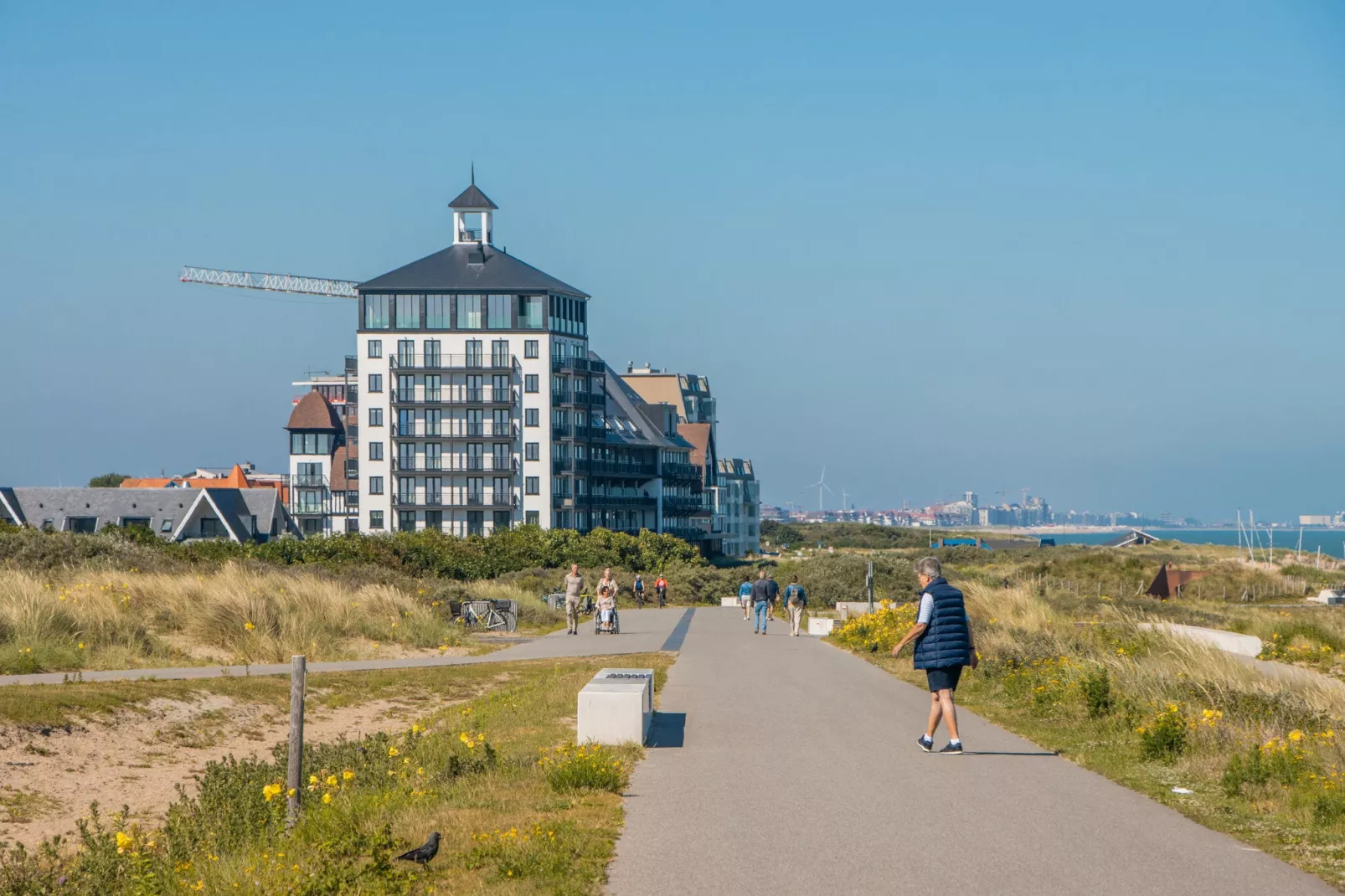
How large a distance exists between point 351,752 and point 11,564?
19722 mm

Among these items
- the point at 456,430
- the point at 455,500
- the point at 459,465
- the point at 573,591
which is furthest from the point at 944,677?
the point at 456,430

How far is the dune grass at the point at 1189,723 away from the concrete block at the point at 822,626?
1089cm

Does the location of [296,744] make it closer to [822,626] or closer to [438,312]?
[822,626]

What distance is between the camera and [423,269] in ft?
287

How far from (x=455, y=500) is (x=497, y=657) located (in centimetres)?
6014

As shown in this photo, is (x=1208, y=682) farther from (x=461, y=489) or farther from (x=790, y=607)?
(x=461, y=489)

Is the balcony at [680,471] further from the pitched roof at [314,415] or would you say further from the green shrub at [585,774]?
the green shrub at [585,774]

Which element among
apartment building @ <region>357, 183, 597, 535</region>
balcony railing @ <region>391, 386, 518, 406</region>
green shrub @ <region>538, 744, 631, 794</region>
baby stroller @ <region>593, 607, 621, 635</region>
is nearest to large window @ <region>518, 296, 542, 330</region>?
apartment building @ <region>357, 183, 597, 535</region>

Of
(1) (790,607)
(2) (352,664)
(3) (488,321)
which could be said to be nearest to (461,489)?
(3) (488,321)

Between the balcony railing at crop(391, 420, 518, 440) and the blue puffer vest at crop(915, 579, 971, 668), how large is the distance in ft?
239

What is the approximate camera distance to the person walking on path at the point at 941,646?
41.8ft

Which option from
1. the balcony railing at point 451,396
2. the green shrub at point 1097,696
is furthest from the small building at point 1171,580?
the green shrub at point 1097,696

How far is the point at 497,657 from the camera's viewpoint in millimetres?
25766

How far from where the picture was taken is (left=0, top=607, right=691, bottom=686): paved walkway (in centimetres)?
1875
